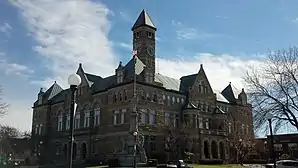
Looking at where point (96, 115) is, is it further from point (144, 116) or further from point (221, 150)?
point (221, 150)

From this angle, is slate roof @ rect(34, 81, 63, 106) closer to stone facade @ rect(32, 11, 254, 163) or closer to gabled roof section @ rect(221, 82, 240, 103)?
stone facade @ rect(32, 11, 254, 163)

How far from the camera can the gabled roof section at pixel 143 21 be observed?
71781 mm

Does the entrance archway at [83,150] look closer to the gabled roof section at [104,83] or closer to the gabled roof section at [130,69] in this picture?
the gabled roof section at [104,83]

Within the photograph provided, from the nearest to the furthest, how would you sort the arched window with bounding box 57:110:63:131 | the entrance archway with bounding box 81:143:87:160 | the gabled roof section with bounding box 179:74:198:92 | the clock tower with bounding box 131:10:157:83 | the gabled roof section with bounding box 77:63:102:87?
1. the entrance archway with bounding box 81:143:87:160
2. the clock tower with bounding box 131:10:157:83
3. the gabled roof section with bounding box 77:63:102:87
4. the gabled roof section with bounding box 179:74:198:92
5. the arched window with bounding box 57:110:63:131

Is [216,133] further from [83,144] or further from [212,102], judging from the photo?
[83,144]

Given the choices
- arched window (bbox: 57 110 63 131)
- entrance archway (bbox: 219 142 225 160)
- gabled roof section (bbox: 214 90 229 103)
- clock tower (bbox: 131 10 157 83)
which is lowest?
entrance archway (bbox: 219 142 225 160)

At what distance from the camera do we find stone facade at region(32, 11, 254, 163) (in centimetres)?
6106

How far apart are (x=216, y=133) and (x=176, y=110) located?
10.2 meters

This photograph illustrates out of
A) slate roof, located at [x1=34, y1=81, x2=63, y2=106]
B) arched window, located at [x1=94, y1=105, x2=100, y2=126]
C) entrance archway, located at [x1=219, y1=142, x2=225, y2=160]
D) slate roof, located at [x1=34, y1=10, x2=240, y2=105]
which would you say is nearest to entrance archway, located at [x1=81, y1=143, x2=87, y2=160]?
arched window, located at [x1=94, y1=105, x2=100, y2=126]

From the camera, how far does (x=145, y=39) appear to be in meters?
71.4

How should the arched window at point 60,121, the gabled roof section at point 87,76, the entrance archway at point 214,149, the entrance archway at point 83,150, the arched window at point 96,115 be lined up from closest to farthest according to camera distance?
the arched window at point 96,115 → the entrance archway at point 83,150 → the entrance archway at point 214,149 → the gabled roof section at point 87,76 → the arched window at point 60,121

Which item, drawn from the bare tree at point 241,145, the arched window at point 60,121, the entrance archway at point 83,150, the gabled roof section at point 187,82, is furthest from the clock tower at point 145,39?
the arched window at point 60,121

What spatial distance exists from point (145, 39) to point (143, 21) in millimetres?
3690

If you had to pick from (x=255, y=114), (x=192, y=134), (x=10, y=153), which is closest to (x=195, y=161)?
(x=192, y=134)
